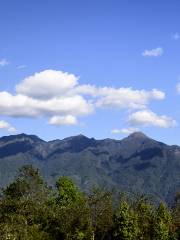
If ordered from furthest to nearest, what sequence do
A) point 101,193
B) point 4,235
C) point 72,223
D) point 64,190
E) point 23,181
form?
point 64,190 < point 23,181 < point 101,193 < point 72,223 < point 4,235

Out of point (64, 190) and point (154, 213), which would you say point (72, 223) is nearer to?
point (154, 213)

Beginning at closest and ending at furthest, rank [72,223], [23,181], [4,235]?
[4,235] < [72,223] < [23,181]

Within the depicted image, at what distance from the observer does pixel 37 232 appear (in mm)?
111875

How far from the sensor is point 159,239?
119 metres

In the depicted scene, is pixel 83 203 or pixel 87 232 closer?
pixel 87 232

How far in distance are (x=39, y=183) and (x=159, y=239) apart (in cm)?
4176

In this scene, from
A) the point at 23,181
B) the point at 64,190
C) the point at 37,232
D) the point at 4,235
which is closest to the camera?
the point at 4,235

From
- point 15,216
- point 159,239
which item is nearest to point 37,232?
point 15,216

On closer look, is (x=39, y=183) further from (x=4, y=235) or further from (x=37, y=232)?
(x=4, y=235)

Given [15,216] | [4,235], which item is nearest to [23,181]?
[15,216]

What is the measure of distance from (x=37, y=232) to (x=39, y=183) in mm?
36586

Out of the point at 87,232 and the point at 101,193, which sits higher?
the point at 101,193

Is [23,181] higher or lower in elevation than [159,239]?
higher

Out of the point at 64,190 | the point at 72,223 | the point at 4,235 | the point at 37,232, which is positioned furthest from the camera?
the point at 64,190
